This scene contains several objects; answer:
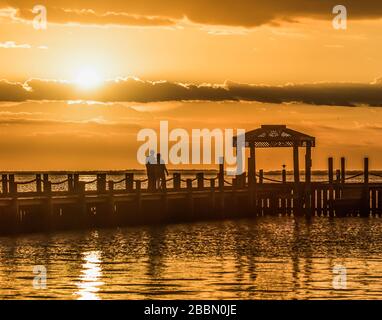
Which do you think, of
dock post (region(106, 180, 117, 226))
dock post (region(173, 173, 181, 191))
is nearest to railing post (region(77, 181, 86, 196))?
dock post (region(106, 180, 117, 226))

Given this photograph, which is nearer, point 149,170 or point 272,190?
point 149,170

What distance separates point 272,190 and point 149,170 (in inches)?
341

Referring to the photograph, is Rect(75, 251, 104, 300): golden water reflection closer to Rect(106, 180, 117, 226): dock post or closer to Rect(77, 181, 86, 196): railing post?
Rect(77, 181, 86, 196): railing post

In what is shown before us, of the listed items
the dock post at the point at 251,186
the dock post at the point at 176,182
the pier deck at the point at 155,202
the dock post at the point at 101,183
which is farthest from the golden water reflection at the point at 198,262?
the dock post at the point at 251,186

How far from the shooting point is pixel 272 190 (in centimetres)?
5838

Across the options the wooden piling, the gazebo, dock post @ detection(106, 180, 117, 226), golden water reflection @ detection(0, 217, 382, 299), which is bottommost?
golden water reflection @ detection(0, 217, 382, 299)

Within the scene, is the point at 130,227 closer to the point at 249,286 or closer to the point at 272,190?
the point at 272,190

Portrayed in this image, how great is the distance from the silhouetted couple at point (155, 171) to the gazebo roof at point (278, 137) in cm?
609

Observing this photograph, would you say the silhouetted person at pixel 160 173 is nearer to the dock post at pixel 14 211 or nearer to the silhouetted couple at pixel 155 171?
the silhouetted couple at pixel 155 171

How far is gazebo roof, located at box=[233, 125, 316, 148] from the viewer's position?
56406mm

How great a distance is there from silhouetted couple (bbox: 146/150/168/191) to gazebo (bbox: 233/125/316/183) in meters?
6.09
